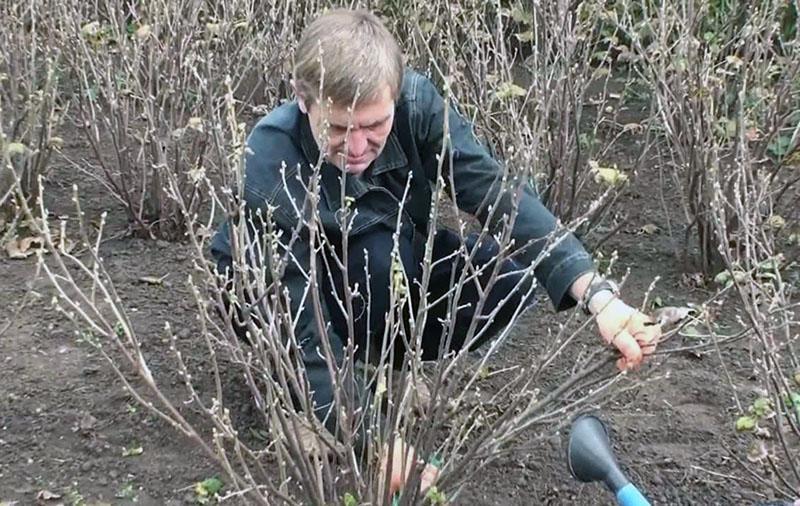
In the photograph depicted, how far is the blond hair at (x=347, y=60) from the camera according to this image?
212 cm

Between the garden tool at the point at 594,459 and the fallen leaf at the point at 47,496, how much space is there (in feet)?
3.92

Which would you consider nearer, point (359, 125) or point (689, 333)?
point (689, 333)

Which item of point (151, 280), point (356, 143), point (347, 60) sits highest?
point (347, 60)

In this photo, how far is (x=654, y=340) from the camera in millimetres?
1774

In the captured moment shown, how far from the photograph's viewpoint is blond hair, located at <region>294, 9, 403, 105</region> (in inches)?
83.5

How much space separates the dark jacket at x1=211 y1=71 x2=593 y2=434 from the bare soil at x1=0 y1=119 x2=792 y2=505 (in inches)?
16.1

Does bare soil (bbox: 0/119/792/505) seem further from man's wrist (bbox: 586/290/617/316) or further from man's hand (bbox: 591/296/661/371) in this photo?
man's hand (bbox: 591/296/661/371)

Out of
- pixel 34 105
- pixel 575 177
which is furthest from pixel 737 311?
pixel 34 105

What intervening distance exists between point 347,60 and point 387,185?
409 millimetres

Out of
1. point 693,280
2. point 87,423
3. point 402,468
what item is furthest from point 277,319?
point 693,280

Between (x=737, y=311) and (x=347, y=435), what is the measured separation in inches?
72.9

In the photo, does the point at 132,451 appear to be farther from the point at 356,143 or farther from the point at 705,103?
the point at 705,103

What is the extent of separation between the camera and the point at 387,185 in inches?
97.2

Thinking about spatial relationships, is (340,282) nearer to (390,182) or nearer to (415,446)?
(390,182)
